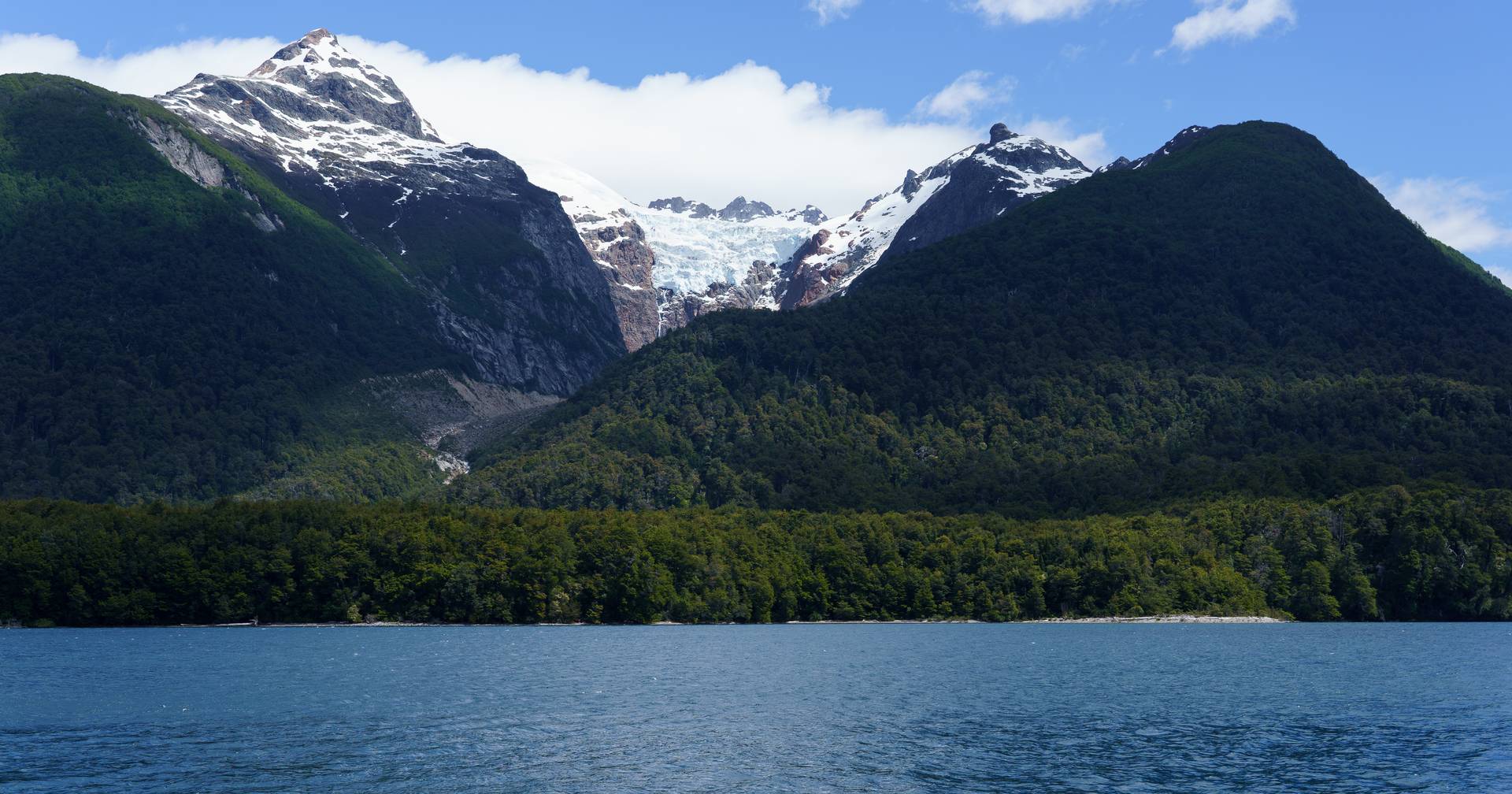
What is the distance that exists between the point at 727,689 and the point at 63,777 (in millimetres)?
59747

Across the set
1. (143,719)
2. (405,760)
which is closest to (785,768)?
(405,760)

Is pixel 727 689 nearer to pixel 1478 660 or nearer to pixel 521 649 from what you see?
pixel 521 649

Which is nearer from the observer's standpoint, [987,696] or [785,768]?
[785,768]

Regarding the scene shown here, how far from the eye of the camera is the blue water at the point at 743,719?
82062 mm

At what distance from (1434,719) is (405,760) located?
73474 mm

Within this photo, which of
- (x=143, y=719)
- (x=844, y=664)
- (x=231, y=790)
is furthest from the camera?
(x=844, y=664)

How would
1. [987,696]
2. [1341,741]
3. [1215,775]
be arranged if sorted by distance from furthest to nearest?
[987,696]
[1341,741]
[1215,775]

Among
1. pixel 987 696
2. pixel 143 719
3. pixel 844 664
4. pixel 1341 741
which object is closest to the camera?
pixel 1341 741

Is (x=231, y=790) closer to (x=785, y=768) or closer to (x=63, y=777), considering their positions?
(x=63, y=777)

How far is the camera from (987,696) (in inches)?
4818

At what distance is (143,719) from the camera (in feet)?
338

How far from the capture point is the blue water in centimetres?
8206

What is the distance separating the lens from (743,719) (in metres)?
107

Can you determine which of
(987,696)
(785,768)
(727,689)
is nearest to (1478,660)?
(987,696)
